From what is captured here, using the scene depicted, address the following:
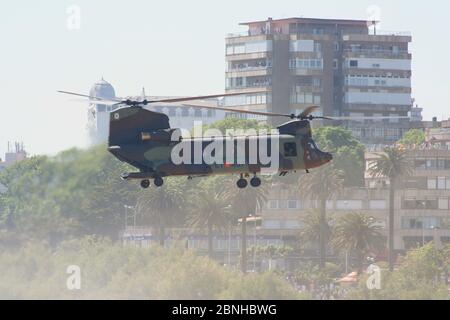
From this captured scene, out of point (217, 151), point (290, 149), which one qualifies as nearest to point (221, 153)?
point (217, 151)

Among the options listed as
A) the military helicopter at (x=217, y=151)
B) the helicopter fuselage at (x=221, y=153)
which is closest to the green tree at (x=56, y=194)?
the military helicopter at (x=217, y=151)

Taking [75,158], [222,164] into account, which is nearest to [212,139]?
[222,164]

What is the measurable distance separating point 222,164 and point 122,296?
59.7 meters

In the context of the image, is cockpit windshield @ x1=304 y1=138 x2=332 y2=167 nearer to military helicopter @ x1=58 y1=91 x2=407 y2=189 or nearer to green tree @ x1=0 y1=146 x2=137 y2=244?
military helicopter @ x1=58 y1=91 x2=407 y2=189

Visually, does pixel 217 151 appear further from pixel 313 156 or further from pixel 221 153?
pixel 313 156

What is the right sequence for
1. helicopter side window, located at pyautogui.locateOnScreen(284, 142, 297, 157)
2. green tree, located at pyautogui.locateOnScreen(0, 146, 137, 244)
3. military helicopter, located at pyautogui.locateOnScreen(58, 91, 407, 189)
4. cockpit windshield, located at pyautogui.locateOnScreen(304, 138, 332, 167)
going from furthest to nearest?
green tree, located at pyautogui.locateOnScreen(0, 146, 137, 244)
cockpit windshield, located at pyautogui.locateOnScreen(304, 138, 332, 167)
helicopter side window, located at pyautogui.locateOnScreen(284, 142, 297, 157)
military helicopter, located at pyautogui.locateOnScreen(58, 91, 407, 189)

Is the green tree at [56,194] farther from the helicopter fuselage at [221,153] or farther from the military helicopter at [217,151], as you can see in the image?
the helicopter fuselage at [221,153]

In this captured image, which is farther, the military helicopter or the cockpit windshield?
the cockpit windshield

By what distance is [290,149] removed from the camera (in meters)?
120

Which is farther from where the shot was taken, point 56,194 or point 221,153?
point 56,194

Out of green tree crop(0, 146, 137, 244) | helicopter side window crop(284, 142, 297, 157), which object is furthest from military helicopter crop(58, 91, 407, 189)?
green tree crop(0, 146, 137, 244)

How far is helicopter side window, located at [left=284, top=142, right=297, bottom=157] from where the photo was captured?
392 feet

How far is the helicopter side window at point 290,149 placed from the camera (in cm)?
11944
